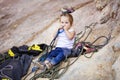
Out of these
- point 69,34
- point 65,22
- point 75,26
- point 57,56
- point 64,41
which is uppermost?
point 65,22

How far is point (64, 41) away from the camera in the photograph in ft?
20.9

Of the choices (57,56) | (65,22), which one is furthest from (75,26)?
(57,56)

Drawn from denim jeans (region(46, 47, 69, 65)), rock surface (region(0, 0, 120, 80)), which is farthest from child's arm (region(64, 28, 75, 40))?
rock surface (region(0, 0, 120, 80))

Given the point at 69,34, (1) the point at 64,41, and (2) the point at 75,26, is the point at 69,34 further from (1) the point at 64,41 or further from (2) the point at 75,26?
(2) the point at 75,26

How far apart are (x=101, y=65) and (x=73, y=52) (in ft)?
3.62

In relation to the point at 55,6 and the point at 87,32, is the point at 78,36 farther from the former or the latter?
the point at 55,6

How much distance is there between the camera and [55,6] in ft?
32.7

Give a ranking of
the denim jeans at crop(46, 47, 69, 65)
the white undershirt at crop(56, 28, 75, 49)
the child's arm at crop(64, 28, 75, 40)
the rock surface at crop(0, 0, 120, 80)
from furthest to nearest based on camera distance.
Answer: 1. the white undershirt at crop(56, 28, 75, 49)
2. the child's arm at crop(64, 28, 75, 40)
3. the denim jeans at crop(46, 47, 69, 65)
4. the rock surface at crop(0, 0, 120, 80)

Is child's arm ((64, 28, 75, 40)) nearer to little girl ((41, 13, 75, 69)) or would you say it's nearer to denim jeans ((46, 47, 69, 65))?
little girl ((41, 13, 75, 69))

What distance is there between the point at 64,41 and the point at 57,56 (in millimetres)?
443

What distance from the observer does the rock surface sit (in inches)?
204

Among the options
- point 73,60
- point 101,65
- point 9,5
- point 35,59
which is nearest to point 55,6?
point 9,5

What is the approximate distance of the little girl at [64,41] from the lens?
6.09 m

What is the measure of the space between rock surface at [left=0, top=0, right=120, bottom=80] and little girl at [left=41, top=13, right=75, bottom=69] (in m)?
0.38
